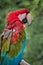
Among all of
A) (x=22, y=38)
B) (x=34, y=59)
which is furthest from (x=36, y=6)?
(x=22, y=38)

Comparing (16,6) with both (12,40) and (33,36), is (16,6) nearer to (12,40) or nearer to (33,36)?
(33,36)

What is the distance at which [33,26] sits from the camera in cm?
394

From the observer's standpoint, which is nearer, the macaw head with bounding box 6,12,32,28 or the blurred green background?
the macaw head with bounding box 6,12,32,28

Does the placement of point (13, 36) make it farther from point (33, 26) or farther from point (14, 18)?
point (33, 26)

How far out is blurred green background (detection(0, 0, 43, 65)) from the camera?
378 centimetres

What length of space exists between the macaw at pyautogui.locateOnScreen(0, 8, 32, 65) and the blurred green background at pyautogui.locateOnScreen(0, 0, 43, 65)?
124 centimetres

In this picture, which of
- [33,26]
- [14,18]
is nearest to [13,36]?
[14,18]

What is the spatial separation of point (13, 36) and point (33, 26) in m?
1.71

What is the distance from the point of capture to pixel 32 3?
4.05 m

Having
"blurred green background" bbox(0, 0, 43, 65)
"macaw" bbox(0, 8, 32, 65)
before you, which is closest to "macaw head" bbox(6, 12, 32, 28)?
"macaw" bbox(0, 8, 32, 65)

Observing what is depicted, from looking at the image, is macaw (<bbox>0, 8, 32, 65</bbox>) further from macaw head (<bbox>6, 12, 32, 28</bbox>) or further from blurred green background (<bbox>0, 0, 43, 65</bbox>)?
blurred green background (<bbox>0, 0, 43, 65</bbox>)

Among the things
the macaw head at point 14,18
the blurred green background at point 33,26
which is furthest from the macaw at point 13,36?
the blurred green background at point 33,26

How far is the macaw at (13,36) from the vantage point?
222cm

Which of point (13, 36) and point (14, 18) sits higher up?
point (14, 18)
